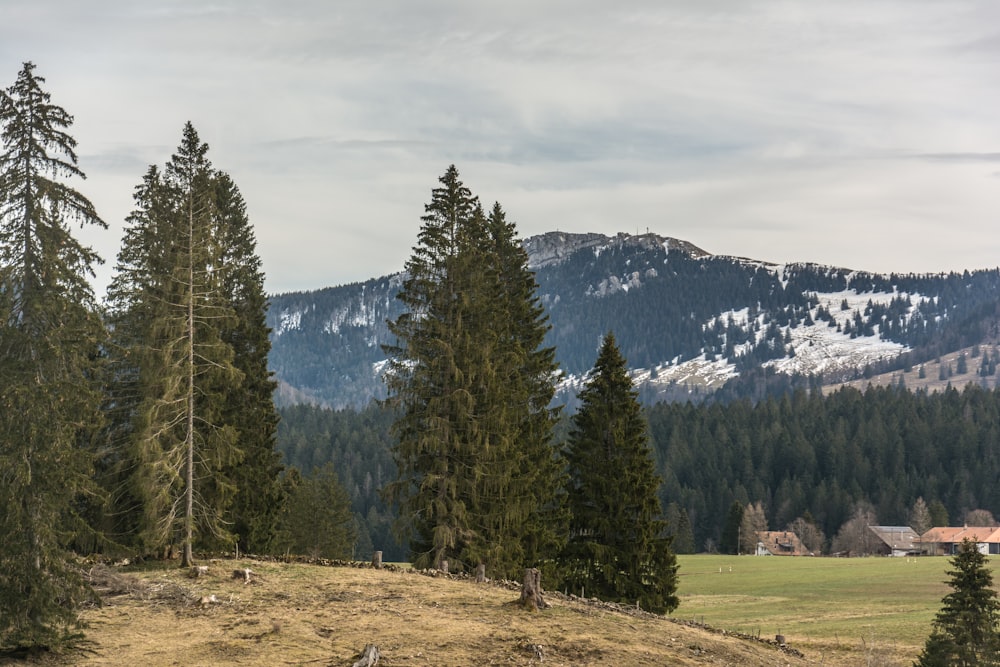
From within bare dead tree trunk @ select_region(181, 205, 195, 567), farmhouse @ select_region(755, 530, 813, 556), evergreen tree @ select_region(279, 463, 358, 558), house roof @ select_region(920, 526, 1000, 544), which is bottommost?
farmhouse @ select_region(755, 530, 813, 556)

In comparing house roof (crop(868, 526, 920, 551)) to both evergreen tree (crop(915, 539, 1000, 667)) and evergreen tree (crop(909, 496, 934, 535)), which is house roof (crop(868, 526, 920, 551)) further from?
evergreen tree (crop(915, 539, 1000, 667))

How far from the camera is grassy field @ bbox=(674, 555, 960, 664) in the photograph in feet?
169

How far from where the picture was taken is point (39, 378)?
21.2 meters

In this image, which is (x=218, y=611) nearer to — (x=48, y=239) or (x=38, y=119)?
(x=48, y=239)

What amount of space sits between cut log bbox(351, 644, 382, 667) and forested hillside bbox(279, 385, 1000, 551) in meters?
136

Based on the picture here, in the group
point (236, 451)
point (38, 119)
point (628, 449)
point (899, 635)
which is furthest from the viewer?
point (899, 635)

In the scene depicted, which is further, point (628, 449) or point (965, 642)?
point (628, 449)

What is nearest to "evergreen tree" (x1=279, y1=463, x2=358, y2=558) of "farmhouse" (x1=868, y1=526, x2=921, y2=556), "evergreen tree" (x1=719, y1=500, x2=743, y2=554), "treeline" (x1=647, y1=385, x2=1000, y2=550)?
"evergreen tree" (x1=719, y1=500, x2=743, y2=554)

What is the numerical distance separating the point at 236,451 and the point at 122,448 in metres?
5.37

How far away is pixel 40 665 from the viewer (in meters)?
19.9

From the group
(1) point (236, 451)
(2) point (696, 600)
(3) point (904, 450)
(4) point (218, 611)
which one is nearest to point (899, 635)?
(2) point (696, 600)

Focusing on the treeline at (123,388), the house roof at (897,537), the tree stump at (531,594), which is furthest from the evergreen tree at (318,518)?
the house roof at (897,537)

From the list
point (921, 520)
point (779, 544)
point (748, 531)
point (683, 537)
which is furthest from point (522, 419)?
point (921, 520)

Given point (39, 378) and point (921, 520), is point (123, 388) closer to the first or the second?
point (39, 378)
